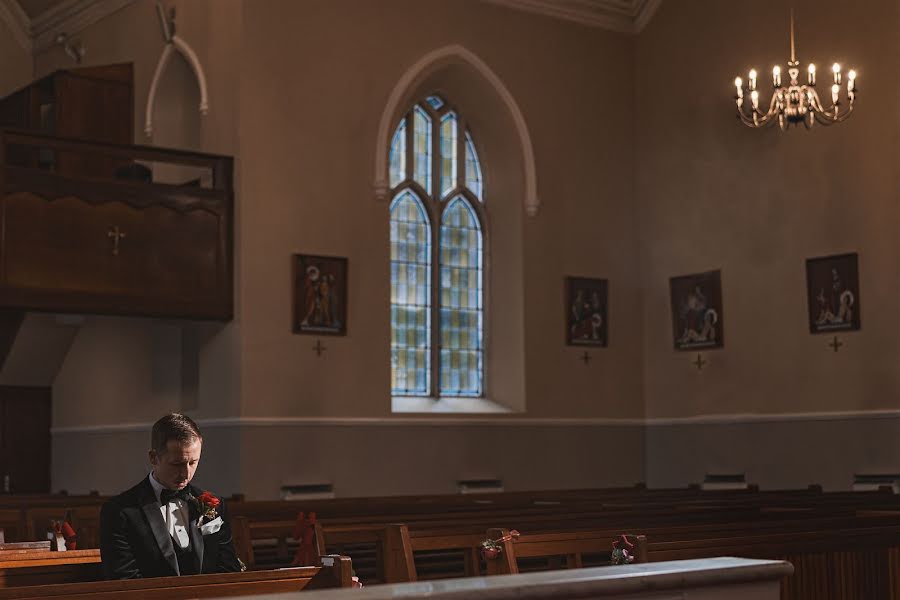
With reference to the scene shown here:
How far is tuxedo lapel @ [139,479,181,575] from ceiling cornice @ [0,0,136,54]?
39.6ft

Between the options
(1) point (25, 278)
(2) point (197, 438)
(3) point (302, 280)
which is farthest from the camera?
(3) point (302, 280)

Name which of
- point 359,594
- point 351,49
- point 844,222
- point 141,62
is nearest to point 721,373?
point 844,222

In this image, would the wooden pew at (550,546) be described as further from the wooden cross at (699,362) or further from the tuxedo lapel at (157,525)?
the wooden cross at (699,362)

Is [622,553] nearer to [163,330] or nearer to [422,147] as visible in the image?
[163,330]

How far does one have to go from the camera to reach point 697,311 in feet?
50.0

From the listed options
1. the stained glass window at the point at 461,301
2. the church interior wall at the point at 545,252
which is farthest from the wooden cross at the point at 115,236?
the stained glass window at the point at 461,301

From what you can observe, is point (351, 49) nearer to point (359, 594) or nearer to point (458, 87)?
point (458, 87)

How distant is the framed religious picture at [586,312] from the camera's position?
15.6 m

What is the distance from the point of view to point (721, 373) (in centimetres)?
1496

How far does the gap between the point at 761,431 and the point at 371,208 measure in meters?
4.73

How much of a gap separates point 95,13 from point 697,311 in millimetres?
7718

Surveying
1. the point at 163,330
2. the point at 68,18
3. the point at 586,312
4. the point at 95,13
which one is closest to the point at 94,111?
the point at 95,13

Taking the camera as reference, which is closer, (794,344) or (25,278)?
(25,278)

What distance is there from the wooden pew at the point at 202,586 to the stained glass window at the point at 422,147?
37.7 ft
